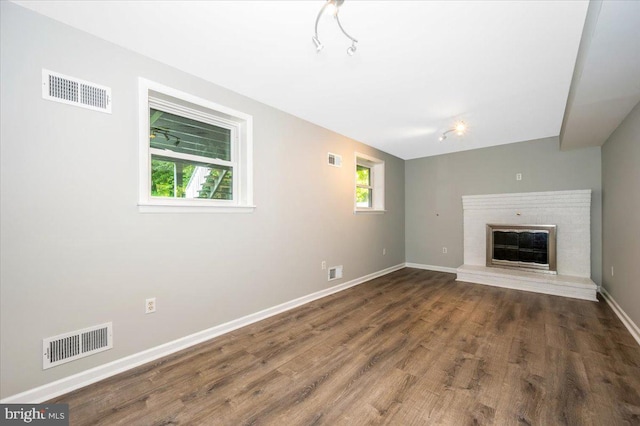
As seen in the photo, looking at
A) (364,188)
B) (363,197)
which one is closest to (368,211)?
(363,197)

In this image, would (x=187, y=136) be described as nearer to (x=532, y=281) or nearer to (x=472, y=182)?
(x=472, y=182)

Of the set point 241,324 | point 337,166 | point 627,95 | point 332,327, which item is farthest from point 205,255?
point 627,95

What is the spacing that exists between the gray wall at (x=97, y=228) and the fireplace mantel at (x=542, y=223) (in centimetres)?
383

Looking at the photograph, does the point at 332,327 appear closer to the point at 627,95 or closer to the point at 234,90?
the point at 234,90

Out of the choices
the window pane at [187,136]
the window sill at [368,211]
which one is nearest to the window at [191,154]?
the window pane at [187,136]

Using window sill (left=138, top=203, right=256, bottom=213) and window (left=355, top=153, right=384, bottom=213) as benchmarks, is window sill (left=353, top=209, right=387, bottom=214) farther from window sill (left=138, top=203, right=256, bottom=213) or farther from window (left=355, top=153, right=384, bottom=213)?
window sill (left=138, top=203, right=256, bottom=213)

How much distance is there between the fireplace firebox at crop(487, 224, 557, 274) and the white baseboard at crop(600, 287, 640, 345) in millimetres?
707

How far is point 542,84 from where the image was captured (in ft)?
8.47

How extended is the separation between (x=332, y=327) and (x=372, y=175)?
3408 mm

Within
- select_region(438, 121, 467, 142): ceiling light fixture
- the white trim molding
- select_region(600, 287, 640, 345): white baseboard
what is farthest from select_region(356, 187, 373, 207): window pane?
select_region(600, 287, 640, 345): white baseboard

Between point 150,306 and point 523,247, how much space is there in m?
5.45

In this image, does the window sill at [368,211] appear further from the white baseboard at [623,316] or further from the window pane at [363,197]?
the white baseboard at [623,316]

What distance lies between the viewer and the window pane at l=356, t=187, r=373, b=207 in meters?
5.05

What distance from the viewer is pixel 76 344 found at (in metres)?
1.81
